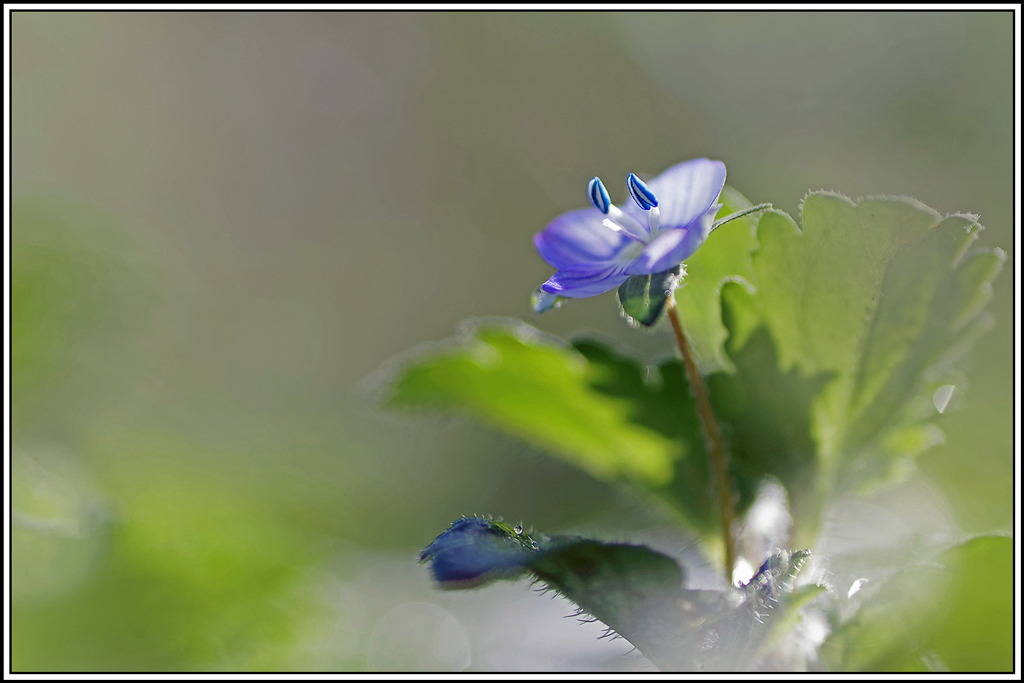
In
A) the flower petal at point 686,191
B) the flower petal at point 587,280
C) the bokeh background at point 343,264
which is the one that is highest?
the bokeh background at point 343,264

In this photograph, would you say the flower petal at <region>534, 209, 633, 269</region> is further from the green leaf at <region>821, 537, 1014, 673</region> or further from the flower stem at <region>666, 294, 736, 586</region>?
the green leaf at <region>821, 537, 1014, 673</region>

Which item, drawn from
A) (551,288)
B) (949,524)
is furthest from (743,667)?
(949,524)

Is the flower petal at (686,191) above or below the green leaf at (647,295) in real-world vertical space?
above

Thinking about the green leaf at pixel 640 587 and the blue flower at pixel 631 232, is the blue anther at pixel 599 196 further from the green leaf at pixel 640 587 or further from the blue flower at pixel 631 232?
the green leaf at pixel 640 587

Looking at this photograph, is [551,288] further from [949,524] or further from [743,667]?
[949,524]

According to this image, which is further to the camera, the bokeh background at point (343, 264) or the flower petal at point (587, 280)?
the bokeh background at point (343, 264)

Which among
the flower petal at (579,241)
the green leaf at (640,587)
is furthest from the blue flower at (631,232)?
the green leaf at (640,587)

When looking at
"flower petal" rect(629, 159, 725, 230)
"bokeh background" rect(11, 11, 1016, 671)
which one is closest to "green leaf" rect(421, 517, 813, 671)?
"bokeh background" rect(11, 11, 1016, 671)
